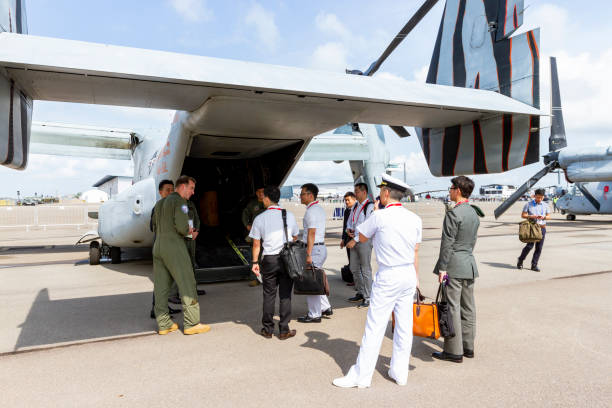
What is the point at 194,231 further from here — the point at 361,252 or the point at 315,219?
the point at 361,252

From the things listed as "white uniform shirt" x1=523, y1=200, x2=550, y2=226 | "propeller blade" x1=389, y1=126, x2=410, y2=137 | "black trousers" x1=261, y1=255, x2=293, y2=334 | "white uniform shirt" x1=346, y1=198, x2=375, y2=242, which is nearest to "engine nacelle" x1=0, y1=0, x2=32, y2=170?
"black trousers" x1=261, y1=255, x2=293, y2=334

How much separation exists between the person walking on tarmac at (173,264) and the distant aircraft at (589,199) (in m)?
23.9

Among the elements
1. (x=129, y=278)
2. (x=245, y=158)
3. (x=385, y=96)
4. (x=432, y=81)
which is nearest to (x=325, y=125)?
(x=385, y=96)

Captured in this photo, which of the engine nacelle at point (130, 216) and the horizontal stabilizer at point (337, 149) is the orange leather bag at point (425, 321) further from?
the horizontal stabilizer at point (337, 149)

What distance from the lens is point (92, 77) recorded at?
2.98m

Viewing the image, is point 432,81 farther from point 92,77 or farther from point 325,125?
point 92,77

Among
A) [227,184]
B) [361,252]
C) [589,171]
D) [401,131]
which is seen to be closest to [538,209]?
[401,131]

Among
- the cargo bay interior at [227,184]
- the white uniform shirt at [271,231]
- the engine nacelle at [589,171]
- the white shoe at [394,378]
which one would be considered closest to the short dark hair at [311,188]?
the white uniform shirt at [271,231]

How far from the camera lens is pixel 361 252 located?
5367 millimetres

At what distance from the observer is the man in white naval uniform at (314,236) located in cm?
466

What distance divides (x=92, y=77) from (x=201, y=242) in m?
5.07

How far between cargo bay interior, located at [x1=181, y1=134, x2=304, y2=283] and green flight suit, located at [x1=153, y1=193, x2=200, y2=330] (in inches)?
63.2

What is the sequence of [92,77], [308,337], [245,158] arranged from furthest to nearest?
[245,158]
[308,337]
[92,77]

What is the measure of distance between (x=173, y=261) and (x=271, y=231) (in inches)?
47.7
